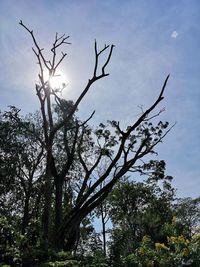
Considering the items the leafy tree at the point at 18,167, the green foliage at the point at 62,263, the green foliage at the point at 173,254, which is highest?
the leafy tree at the point at 18,167

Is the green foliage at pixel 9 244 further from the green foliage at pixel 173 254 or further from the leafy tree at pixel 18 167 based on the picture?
the leafy tree at pixel 18 167

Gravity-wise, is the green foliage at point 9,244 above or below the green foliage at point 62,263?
above

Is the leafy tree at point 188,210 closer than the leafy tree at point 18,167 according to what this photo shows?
No

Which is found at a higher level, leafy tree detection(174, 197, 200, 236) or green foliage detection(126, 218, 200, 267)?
leafy tree detection(174, 197, 200, 236)

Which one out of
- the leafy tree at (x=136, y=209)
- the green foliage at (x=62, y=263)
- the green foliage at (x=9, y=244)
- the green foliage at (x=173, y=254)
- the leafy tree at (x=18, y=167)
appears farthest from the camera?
the leafy tree at (x=136, y=209)

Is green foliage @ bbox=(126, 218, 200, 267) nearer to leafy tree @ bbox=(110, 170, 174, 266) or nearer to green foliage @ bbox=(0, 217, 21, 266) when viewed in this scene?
green foliage @ bbox=(0, 217, 21, 266)

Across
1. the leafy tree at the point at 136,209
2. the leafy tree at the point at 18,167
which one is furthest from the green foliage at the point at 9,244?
the leafy tree at the point at 136,209

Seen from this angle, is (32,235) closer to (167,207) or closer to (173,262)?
(173,262)

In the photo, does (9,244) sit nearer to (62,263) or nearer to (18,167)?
(62,263)

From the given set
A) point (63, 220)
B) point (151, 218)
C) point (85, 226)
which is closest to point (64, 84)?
point (63, 220)

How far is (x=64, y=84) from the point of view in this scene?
15.6m

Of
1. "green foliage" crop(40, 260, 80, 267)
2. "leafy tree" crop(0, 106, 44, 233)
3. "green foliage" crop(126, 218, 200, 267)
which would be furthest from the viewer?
"leafy tree" crop(0, 106, 44, 233)

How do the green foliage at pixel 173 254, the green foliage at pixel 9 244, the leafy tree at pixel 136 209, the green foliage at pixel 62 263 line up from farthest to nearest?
the leafy tree at pixel 136 209 < the green foliage at pixel 173 254 < the green foliage at pixel 9 244 < the green foliage at pixel 62 263

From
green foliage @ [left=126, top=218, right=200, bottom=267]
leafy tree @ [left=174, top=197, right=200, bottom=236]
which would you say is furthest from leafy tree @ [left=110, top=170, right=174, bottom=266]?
green foliage @ [left=126, top=218, right=200, bottom=267]
